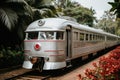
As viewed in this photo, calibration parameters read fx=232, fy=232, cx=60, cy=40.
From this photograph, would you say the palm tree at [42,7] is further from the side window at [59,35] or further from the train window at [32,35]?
the side window at [59,35]

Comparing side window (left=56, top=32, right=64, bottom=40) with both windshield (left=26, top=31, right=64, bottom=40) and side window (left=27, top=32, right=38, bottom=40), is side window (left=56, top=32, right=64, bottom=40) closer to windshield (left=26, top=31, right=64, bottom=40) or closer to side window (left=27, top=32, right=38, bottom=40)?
windshield (left=26, top=31, right=64, bottom=40)

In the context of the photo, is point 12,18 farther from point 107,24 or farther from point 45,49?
point 107,24

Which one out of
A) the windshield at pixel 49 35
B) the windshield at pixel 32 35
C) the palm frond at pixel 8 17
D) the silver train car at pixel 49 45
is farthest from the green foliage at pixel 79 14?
the windshield at pixel 49 35

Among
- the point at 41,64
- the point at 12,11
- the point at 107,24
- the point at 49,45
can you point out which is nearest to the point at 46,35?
the point at 49,45

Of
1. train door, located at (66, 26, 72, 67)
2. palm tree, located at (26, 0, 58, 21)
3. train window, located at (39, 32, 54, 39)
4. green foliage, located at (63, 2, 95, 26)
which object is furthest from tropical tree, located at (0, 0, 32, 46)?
green foliage, located at (63, 2, 95, 26)

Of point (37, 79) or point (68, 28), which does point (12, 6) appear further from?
point (37, 79)

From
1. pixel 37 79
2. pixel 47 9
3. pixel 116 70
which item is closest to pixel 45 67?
pixel 37 79

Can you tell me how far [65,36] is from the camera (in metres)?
11.4

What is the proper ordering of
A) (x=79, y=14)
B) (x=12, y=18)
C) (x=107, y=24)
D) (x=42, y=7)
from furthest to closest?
(x=107, y=24)
(x=79, y=14)
(x=42, y=7)
(x=12, y=18)

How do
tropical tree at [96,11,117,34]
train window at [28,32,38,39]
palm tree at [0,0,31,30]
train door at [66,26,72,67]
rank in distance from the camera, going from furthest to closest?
tropical tree at [96,11,117,34] → palm tree at [0,0,31,30] → train door at [66,26,72,67] → train window at [28,32,38,39]

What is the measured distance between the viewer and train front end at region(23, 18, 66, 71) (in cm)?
1048

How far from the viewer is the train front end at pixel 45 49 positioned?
34.4 ft

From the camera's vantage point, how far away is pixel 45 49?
1057cm

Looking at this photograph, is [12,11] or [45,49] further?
[12,11]
